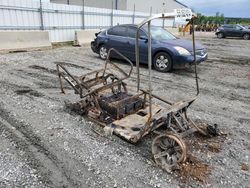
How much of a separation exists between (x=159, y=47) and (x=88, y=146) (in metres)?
5.43

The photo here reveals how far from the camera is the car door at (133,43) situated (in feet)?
28.3

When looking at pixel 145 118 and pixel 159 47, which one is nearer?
pixel 145 118

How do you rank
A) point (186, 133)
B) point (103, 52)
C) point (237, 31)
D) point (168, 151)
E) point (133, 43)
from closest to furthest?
point (168, 151), point (186, 133), point (133, 43), point (103, 52), point (237, 31)

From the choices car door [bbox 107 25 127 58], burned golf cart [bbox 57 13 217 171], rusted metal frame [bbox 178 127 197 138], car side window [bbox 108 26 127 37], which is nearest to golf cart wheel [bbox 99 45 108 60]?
car door [bbox 107 25 127 58]

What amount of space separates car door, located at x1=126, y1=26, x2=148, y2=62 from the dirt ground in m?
2.26

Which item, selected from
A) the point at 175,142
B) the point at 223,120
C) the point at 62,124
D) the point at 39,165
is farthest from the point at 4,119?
the point at 223,120

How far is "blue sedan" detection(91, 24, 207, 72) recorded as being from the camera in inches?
318

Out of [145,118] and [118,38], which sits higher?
[118,38]

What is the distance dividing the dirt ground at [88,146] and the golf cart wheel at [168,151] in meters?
0.11

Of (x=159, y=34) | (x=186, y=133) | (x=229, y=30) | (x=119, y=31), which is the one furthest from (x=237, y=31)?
(x=186, y=133)

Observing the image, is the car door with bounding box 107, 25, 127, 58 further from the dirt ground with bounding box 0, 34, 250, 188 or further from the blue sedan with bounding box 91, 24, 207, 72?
the dirt ground with bounding box 0, 34, 250, 188

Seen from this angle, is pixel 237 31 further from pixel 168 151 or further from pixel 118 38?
pixel 168 151

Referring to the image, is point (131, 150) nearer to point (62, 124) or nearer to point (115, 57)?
point (62, 124)

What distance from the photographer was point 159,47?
27.5ft
